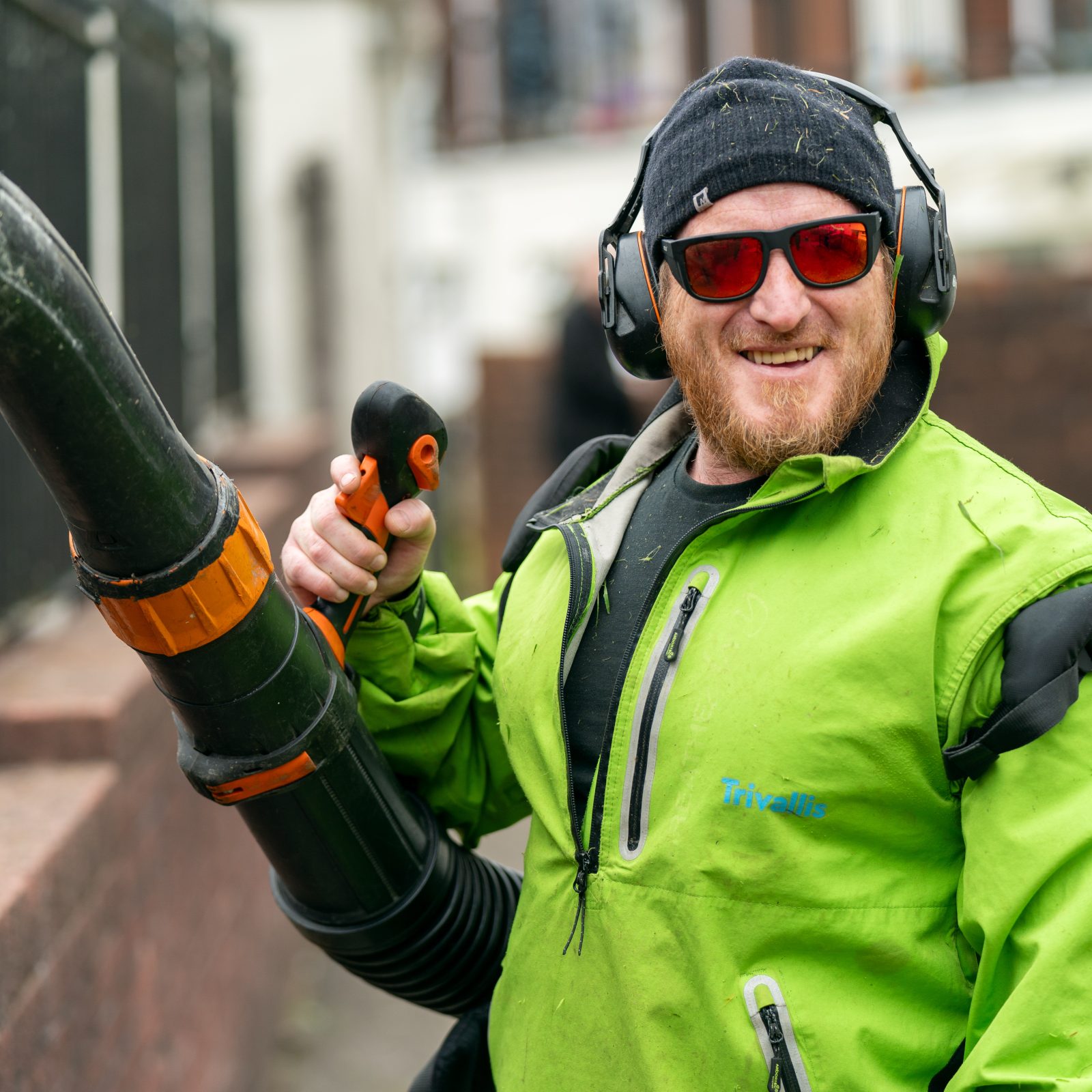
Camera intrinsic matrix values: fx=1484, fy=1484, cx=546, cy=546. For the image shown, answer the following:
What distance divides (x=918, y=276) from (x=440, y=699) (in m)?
0.91

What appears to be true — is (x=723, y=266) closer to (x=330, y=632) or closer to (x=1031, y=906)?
(x=330, y=632)

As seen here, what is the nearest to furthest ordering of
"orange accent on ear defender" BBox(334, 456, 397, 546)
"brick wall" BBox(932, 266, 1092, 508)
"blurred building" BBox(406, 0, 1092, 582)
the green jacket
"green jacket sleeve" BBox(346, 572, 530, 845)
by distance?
1. the green jacket
2. "orange accent on ear defender" BBox(334, 456, 397, 546)
3. "green jacket sleeve" BBox(346, 572, 530, 845)
4. "brick wall" BBox(932, 266, 1092, 508)
5. "blurred building" BBox(406, 0, 1092, 582)

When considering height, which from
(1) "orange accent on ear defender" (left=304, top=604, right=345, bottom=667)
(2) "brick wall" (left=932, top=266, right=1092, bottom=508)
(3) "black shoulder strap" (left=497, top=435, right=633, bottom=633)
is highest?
(3) "black shoulder strap" (left=497, top=435, right=633, bottom=633)

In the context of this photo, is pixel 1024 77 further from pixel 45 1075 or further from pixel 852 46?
pixel 45 1075

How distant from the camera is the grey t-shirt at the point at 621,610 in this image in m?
1.94

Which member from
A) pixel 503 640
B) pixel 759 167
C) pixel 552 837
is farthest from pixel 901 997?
pixel 759 167

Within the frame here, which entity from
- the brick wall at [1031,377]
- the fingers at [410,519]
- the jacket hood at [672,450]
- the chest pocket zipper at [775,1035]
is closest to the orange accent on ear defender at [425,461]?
the fingers at [410,519]

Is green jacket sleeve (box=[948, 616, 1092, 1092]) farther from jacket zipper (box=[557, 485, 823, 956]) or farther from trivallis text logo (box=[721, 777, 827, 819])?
jacket zipper (box=[557, 485, 823, 956])

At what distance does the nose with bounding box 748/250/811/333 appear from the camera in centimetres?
185

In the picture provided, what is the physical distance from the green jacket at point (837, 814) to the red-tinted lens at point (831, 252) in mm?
176

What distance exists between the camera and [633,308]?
Answer: 2.10 m

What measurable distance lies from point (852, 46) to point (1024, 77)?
6.29 ft

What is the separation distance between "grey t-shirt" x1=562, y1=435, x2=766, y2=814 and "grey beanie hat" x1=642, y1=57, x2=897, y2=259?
1.19 feet

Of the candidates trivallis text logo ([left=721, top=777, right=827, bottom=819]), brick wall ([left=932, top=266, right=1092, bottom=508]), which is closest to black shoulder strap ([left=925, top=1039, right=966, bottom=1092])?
trivallis text logo ([left=721, top=777, right=827, bottom=819])
